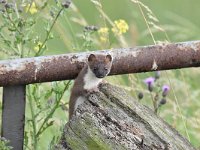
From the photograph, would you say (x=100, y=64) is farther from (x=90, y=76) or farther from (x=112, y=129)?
(x=112, y=129)

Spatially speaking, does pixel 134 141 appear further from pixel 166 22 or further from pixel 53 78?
pixel 166 22

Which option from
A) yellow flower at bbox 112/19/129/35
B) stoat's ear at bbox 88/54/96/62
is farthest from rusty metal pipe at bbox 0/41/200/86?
yellow flower at bbox 112/19/129/35

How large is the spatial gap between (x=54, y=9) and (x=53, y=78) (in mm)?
506

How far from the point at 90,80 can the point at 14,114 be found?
0.53 meters

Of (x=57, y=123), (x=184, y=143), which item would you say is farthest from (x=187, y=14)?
(x=184, y=143)

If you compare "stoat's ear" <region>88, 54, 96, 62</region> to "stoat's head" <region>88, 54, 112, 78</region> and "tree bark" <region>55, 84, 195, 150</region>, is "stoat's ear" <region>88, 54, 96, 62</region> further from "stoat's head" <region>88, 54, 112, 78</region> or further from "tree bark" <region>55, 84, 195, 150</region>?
"tree bark" <region>55, 84, 195, 150</region>

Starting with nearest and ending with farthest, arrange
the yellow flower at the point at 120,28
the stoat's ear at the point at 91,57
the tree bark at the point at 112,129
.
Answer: the tree bark at the point at 112,129
the stoat's ear at the point at 91,57
the yellow flower at the point at 120,28

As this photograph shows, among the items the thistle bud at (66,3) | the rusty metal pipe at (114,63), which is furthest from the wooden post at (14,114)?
the thistle bud at (66,3)

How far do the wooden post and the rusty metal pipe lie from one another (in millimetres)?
66

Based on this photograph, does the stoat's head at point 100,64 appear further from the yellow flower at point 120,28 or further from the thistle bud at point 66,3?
the yellow flower at point 120,28

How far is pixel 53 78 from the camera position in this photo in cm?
381

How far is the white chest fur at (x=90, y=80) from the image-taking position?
4.11 m

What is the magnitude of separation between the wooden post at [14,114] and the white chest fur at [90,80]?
0.40 meters

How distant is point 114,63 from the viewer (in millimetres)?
3959
